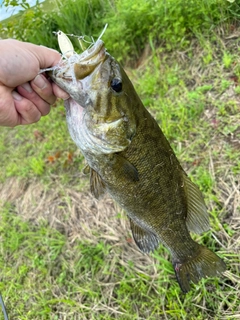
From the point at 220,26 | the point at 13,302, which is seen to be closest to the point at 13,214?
the point at 13,302

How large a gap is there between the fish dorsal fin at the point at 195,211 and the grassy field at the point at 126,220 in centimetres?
55

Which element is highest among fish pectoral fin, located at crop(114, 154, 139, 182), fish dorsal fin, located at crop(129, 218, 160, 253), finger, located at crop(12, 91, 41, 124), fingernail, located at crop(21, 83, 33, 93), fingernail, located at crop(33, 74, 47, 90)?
fingernail, located at crop(33, 74, 47, 90)

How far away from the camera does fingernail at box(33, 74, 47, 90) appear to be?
1.58 m

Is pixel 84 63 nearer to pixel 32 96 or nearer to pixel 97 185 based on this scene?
pixel 32 96

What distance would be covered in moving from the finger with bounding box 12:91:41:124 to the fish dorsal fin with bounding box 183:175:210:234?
0.93 m

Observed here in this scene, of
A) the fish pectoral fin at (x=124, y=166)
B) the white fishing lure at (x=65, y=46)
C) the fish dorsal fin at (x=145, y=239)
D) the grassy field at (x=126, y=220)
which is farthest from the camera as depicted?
the grassy field at (x=126, y=220)

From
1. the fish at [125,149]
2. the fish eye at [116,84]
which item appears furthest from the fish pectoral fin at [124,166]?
the fish eye at [116,84]

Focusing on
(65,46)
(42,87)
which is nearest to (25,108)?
(42,87)

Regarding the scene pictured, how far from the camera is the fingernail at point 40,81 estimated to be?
158 cm

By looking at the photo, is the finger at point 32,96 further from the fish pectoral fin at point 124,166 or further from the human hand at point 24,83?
the fish pectoral fin at point 124,166

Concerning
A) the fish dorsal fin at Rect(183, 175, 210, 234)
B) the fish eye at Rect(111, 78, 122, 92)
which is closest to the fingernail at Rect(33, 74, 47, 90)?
the fish eye at Rect(111, 78, 122, 92)

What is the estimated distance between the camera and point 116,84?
4.76 ft

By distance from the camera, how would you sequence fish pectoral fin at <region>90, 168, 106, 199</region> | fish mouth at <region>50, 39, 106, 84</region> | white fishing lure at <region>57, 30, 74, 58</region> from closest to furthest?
fish mouth at <region>50, 39, 106, 84</region> < white fishing lure at <region>57, 30, 74, 58</region> < fish pectoral fin at <region>90, 168, 106, 199</region>

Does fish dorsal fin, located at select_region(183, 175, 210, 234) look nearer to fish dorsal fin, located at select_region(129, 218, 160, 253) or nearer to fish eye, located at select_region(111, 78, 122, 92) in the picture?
fish dorsal fin, located at select_region(129, 218, 160, 253)
